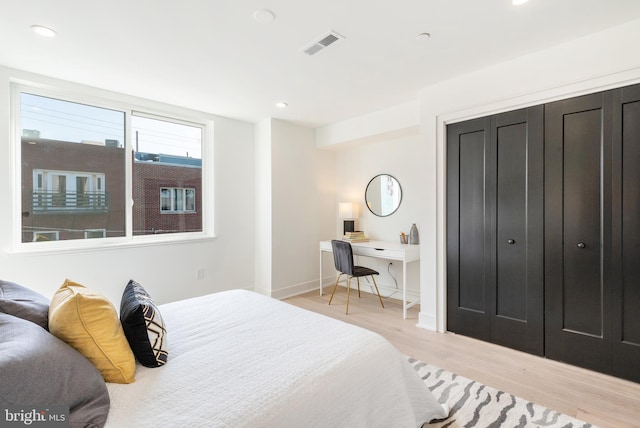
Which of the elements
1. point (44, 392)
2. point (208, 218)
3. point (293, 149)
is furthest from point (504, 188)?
point (208, 218)

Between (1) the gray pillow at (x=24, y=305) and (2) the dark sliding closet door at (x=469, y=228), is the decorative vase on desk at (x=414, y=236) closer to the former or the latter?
Result: (2) the dark sliding closet door at (x=469, y=228)

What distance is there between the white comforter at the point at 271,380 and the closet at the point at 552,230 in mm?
1330

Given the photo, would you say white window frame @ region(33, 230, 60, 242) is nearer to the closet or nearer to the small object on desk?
the small object on desk

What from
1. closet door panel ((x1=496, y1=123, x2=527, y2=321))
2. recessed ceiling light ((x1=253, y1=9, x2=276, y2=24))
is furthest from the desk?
recessed ceiling light ((x1=253, y1=9, x2=276, y2=24))

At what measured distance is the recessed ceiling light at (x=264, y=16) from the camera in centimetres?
185

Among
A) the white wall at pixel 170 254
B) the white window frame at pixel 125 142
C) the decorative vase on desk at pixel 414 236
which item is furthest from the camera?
the decorative vase on desk at pixel 414 236

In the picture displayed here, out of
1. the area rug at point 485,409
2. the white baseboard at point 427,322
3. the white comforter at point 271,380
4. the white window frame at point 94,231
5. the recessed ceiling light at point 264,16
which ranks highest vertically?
the recessed ceiling light at point 264,16

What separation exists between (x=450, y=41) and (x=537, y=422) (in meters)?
2.46

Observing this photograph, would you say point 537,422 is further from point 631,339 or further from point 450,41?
point 450,41

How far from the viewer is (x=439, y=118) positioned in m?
2.91

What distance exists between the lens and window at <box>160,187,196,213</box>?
3594 millimetres

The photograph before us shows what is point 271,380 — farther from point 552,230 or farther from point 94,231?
point 94,231

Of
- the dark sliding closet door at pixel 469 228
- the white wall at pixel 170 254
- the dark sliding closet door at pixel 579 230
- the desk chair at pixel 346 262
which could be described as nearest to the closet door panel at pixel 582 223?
the dark sliding closet door at pixel 579 230

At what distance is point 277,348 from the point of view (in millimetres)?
1416
